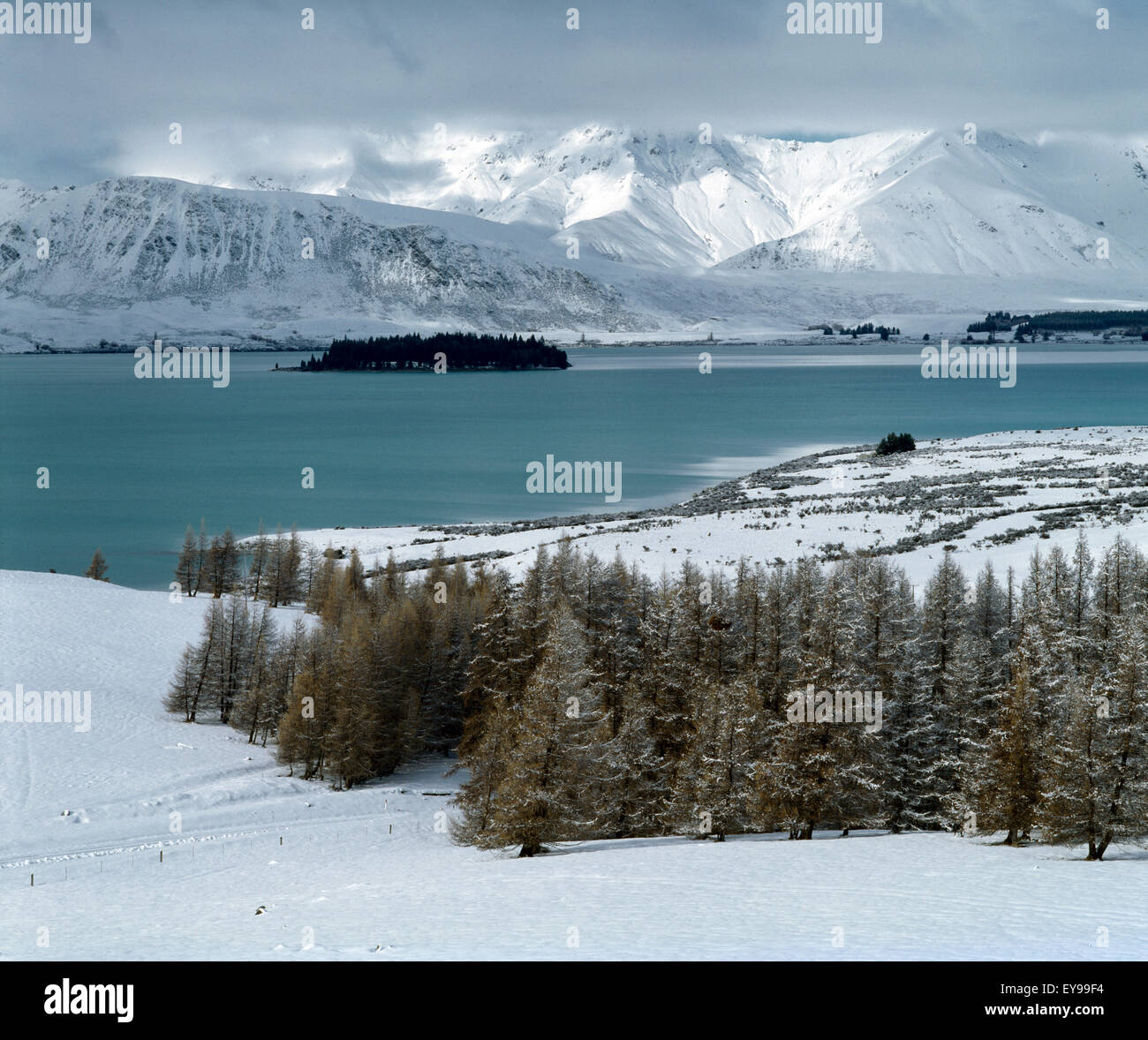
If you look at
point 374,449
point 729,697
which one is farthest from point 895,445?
point 729,697

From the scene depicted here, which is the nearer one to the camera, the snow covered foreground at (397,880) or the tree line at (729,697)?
the snow covered foreground at (397,880)

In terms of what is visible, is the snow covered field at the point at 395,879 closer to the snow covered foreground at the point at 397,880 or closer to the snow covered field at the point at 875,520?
the snow covered foreground at the point at 397,880

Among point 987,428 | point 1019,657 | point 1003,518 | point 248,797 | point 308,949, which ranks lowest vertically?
point 248,797

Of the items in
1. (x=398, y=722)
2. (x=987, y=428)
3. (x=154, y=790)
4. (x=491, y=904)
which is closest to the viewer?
(x=491, y=904)

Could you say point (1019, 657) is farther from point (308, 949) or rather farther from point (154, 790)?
point (154, 790)

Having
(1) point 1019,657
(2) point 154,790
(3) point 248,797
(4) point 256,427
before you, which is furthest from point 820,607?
(4) point 256,427

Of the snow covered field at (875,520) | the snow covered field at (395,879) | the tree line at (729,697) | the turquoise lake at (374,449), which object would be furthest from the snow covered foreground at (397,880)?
the turquoise lake at (374,449)
